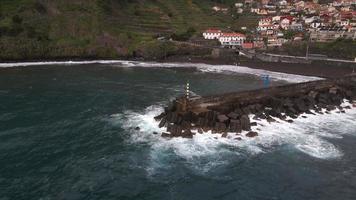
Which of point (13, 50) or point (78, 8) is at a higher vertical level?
point (78, 8)

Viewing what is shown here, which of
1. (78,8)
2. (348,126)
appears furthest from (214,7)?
(348,126)

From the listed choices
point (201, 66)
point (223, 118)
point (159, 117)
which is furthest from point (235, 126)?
point (201, 66)

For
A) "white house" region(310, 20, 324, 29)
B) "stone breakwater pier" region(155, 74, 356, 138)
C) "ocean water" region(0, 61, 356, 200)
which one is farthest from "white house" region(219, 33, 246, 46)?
"ocean water" region(0, 61, 356, 200)

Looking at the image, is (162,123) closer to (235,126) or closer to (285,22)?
(235,126)

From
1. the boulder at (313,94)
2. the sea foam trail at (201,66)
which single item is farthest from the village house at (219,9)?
the boulder at (313,94)

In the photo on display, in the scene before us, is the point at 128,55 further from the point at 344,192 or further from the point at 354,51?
the point at 344,192

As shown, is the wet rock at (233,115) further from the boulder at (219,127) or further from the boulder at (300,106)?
the boulder at (300,106)
